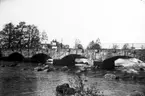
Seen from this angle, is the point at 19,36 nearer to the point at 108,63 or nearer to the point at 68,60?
the point at 68,60

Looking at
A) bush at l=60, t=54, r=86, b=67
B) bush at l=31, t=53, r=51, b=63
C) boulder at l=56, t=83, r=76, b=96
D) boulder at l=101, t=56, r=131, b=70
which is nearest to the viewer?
boulder at l=56, t=83, r=76, b=96

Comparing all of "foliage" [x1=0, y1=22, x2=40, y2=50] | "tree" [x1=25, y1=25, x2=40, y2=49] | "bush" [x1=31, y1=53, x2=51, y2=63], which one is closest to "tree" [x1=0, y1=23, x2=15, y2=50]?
"foliage" [x1=0, y1=22, x2=40, y2=50]

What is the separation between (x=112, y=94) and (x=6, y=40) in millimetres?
38100

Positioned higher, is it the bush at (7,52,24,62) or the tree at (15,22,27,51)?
the tree at (15,22,27,51)

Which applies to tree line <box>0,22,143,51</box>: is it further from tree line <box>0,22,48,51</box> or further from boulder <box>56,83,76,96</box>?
boulder <box>56,83,76,96</box>

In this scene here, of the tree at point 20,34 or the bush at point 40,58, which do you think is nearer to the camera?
the bush at point 40,58

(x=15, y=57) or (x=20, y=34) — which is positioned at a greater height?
(x=20, y=34)

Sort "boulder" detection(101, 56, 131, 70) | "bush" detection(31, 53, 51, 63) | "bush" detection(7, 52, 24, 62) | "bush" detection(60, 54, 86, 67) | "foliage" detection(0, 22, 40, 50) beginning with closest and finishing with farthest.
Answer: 1. "boulder" detection(101, 56, 131, 70)
2. "bush" detection(60, 54, 86, 67)
3. "bush" detection(31, 53, 51, 63)
4. "bush" detection(7, 52, 24, 62)
5. "foliage" detection(0, 22, 40, 50)

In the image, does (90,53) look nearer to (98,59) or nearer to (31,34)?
(98,59)

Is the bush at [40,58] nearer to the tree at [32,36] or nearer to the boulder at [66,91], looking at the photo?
the tree at [32,36]

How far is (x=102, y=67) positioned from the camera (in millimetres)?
28109

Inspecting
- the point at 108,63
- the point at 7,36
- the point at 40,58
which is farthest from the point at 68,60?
the point at 7,36

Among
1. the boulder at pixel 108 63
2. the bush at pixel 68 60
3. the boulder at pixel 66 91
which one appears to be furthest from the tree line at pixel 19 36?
the boulder at pixel 66 91

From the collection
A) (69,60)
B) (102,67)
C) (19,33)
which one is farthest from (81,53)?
(19,33)
